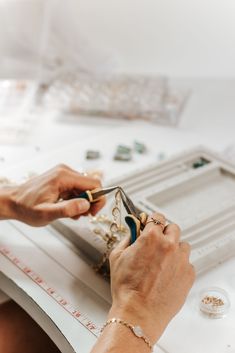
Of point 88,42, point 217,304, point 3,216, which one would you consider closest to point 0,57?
point 88,42

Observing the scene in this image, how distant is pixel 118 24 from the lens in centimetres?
187

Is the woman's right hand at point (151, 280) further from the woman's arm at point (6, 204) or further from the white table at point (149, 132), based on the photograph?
the white table at point (149, 132)

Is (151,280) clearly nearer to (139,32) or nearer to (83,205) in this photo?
(83,205)

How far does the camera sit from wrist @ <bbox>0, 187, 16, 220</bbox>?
1.09 meters

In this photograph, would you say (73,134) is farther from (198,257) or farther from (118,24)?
(198,257)

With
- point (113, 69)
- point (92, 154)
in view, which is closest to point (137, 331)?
point (92, 154)

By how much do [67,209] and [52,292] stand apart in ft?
0.49

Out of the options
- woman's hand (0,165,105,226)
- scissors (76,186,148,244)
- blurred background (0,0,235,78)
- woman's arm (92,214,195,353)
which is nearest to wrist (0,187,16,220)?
woman's hand (0,165,105,226)

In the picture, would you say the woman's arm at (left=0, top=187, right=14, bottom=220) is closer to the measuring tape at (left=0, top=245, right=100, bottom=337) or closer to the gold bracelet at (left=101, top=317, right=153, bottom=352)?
the measuring tape at (left=0, top=245, right=100, bottom=337)

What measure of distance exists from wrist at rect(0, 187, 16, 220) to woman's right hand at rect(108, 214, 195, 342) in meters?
0.28

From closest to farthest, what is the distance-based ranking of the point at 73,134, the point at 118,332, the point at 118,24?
1. the point at 118,332
2. the point at 73,134
3. the point at 118,24

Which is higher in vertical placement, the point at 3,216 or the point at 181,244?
the point at 181,244

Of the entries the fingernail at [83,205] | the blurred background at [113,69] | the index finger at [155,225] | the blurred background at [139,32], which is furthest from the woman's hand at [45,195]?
the blurred background at [139,32]

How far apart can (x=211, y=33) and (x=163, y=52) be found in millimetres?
Answer: 183
